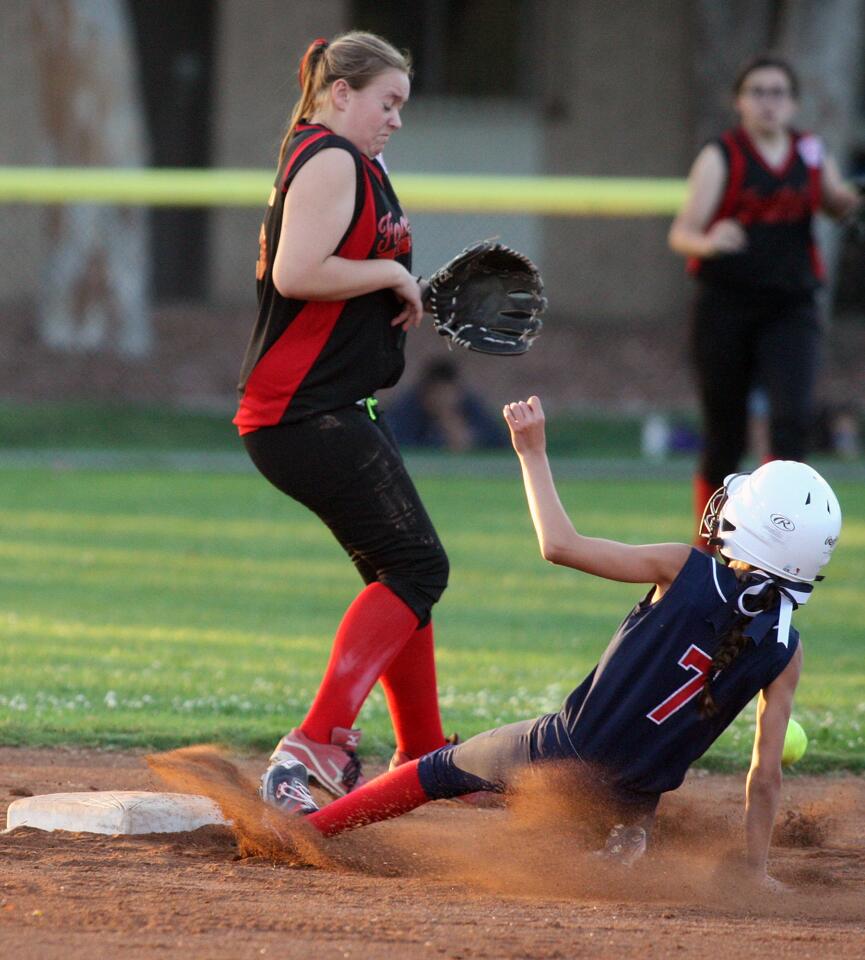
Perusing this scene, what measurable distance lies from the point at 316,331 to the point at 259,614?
3503 millimetres

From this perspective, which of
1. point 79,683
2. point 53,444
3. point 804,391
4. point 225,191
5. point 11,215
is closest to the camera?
point 79,683

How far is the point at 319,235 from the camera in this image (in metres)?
4.32

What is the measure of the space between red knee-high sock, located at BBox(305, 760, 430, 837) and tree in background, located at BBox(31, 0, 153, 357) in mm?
12949

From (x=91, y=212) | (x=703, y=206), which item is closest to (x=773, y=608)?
(x=703, y=206)

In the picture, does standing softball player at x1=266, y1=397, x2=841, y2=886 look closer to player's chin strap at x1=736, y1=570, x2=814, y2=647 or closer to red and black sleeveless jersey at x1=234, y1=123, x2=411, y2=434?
player's chin strap at x1=736, y1=570, x2=814, y2=647

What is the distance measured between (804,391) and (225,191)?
7.04m

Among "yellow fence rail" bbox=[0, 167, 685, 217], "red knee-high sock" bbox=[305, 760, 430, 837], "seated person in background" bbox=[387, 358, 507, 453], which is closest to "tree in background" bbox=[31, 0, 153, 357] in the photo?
"yellow fence rail" bbox=[0, 167, 685, 217]

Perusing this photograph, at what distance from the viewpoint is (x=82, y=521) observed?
10617 millimetres

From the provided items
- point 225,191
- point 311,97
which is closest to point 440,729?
point 311,97

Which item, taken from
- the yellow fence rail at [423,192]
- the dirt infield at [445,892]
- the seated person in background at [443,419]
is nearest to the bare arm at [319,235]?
the dirt infield at [445,892]

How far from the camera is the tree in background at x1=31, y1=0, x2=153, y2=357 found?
16609mm

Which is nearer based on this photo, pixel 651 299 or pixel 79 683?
pixel 79 683

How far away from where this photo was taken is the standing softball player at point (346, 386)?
443 cm

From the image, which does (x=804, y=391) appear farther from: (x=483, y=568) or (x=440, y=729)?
(x=440, y=729)
